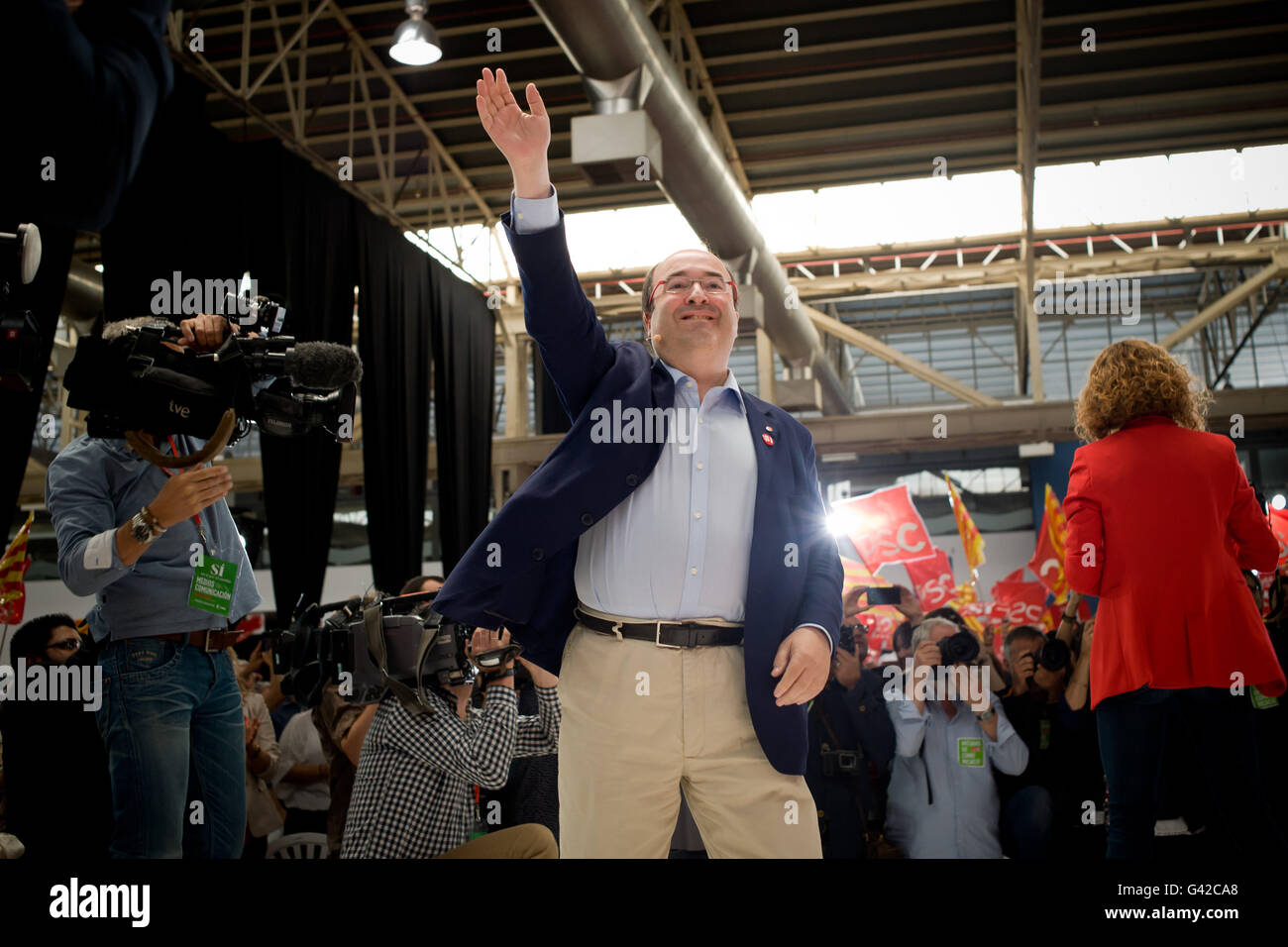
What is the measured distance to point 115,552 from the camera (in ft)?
7.01

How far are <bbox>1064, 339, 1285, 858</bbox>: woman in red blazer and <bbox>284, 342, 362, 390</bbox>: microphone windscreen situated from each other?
168 centimetres

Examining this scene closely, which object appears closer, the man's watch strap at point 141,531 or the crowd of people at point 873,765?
the man's watch strap at point 141,531

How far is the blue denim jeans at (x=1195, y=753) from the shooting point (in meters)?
2.17

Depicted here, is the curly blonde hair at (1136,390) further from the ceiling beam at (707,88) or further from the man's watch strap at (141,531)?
the ceiling beam at (707,88)

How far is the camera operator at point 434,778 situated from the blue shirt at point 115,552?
1.62 ft

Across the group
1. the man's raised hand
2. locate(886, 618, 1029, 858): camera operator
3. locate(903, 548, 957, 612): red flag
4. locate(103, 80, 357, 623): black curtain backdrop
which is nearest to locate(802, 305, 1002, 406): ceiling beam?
locate(903, 548, 957, 612): red flag

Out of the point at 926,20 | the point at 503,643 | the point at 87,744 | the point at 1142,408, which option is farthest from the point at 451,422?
the point at 1142,408

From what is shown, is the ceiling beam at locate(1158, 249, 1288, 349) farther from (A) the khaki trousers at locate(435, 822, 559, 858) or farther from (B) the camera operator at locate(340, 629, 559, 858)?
(A) the khaki trousers at locate(435, 822, 559, 858)

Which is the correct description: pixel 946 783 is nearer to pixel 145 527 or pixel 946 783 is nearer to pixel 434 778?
pixel 434 778

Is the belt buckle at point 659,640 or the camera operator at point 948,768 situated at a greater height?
the belt buckle at point 659,640

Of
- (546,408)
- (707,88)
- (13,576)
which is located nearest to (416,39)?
(707,88)

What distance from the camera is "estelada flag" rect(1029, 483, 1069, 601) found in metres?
6.91

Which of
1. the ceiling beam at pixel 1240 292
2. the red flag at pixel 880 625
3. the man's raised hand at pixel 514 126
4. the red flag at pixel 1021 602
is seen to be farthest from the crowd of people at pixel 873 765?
the ceiling beam at pixel 1240 292
